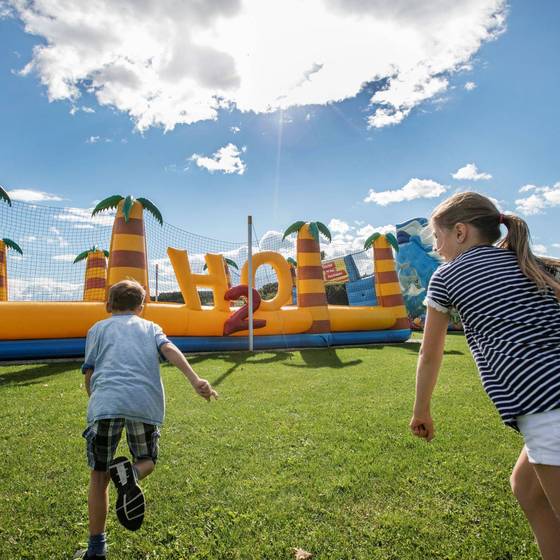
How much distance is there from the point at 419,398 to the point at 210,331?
9.63 metres

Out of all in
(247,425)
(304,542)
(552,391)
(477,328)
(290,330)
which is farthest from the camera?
(290,330)

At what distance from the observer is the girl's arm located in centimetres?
166

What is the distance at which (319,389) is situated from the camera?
6.21 metres

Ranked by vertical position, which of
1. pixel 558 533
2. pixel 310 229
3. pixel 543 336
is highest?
pixel 310 229

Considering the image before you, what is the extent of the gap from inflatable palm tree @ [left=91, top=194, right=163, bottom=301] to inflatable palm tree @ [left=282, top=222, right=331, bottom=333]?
4684 mm

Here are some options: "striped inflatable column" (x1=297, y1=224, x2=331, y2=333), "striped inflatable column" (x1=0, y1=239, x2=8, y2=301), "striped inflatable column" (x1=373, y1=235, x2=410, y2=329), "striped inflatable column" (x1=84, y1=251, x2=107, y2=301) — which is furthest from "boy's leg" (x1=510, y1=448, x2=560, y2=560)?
"striped inflatable column" (x1=84, y1=251, x2=107, y2=301)

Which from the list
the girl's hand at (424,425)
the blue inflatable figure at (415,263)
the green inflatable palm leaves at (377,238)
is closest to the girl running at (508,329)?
the girl's hand at (424,425)

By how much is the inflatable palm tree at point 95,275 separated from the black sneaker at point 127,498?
15.7 meters

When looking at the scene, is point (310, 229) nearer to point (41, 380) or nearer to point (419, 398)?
point (41, 380)

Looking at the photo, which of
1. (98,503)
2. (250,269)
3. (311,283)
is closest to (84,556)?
(98,503)

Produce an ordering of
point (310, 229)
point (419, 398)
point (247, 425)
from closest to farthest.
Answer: point (419, 398) < point (247, 425) < point (310, 229)

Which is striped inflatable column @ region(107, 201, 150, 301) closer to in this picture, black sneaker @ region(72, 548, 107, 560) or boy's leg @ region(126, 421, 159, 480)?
boy's leg @ region(126, 421, 159, 480)

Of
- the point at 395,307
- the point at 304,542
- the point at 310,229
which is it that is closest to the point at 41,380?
the point at 304,542

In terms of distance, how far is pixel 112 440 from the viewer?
2.34m
